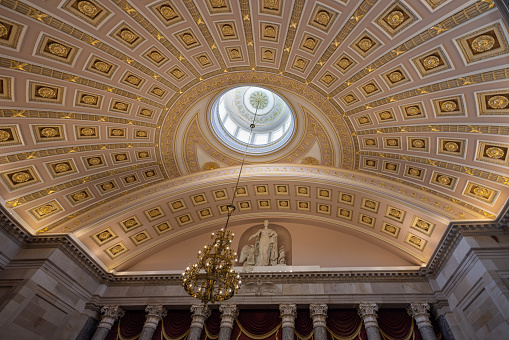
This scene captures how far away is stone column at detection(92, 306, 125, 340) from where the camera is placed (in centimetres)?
969

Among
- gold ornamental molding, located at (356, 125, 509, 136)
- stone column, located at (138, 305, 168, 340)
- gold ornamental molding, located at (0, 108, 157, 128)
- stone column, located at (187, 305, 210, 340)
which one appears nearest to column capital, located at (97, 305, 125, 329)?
stone column, located at (138, 305, 168, 340)

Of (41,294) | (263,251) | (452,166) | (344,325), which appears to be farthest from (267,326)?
(452,166)

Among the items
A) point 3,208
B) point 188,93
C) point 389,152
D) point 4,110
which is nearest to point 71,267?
point 3,208

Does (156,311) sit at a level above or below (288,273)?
below

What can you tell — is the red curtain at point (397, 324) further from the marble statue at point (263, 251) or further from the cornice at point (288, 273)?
the marble statue at point (263, 251)

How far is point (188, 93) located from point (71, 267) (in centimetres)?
701

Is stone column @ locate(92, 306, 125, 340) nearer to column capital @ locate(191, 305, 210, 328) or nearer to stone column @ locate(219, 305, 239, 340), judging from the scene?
column capital @ locate(191, 305, 210, 328)

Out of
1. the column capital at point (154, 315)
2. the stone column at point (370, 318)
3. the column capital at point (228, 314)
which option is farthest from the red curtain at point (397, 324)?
the column capital at point (154, 315)

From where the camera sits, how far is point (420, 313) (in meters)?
8.88

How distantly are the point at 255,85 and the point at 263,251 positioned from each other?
6.27 m

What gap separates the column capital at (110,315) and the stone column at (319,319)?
665cm

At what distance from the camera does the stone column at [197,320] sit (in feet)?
30.8

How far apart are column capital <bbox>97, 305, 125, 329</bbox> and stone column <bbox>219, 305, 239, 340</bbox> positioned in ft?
12.1

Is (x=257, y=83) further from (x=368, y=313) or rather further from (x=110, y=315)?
(x=110, y=315)
